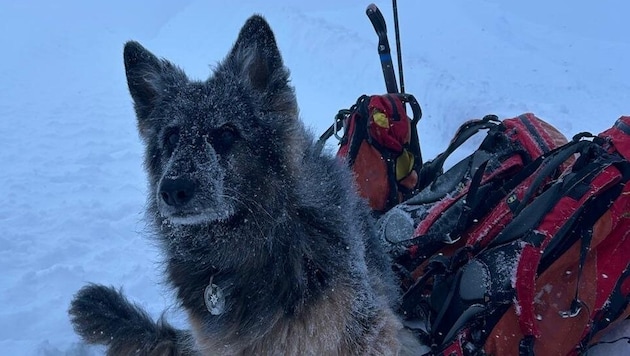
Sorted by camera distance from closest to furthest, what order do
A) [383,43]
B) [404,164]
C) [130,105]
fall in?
[404,164], [383,43], [130,105]

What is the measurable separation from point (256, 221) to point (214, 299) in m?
0.42

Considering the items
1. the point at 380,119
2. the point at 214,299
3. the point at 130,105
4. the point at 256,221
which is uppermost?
the point at 130,105

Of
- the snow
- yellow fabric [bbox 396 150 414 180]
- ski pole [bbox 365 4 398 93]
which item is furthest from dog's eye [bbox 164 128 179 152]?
ski pole [bbox 365 4 398 93]

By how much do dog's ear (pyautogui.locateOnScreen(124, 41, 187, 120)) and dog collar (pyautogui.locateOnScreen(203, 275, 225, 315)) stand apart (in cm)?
109

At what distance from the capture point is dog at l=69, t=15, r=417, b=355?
2.39 metres

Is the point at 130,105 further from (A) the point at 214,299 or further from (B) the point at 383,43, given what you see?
(A) the point at 214,299

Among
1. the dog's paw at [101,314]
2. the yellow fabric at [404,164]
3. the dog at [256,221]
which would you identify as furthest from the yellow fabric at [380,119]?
the dog's paw at [101,314]

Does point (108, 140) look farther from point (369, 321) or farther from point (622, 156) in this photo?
point (622, 156)

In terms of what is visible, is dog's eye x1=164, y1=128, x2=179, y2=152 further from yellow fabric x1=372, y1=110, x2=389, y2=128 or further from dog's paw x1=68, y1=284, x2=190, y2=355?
yellow fabric x1=372, y1=110, x2=389, y2=128

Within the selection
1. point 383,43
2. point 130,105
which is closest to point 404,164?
point 383,43

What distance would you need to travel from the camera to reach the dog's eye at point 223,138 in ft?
8.25

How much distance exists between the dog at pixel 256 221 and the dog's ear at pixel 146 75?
0.4 inches

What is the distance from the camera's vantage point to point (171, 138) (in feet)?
8.76

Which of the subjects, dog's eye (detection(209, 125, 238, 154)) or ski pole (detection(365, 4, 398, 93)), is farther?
ski pole (detection(365, 4, 398, 93))
